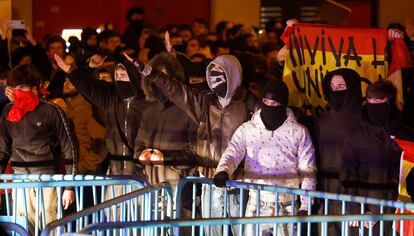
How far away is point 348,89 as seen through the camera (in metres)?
10.4

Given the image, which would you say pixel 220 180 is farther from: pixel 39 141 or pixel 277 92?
pixel 39 141

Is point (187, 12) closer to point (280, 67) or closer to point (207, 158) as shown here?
point (280, 67)

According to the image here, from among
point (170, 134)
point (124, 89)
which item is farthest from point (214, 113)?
point (124, 89)

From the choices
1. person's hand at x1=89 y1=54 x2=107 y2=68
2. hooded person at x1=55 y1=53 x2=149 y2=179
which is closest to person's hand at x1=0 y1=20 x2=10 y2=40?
person's hand at x1=89 y1=54 x2=107 y2=68

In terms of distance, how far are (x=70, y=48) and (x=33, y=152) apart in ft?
19.2

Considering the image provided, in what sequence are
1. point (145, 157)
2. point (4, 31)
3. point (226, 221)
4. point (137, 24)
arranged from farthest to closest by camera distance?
point (137, 24)
point (4, 31)
point (145, 157)
point (226, 221)

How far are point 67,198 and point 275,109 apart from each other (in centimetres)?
188

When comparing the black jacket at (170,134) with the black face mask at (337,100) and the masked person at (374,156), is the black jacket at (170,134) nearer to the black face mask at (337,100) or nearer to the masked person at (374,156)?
the black face mask at (337,100)

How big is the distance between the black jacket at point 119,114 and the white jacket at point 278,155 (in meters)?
1.85

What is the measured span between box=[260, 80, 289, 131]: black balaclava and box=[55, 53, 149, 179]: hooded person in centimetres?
187

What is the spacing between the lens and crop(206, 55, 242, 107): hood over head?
10.5m

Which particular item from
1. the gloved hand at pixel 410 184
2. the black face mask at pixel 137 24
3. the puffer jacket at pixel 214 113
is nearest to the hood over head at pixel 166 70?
the puffer jacket at pixel 214 113

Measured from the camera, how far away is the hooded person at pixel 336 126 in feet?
34.0

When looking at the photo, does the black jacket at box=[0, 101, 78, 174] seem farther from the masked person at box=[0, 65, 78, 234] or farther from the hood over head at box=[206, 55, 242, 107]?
the hood over head at box=[206, 55, 242, 107]
